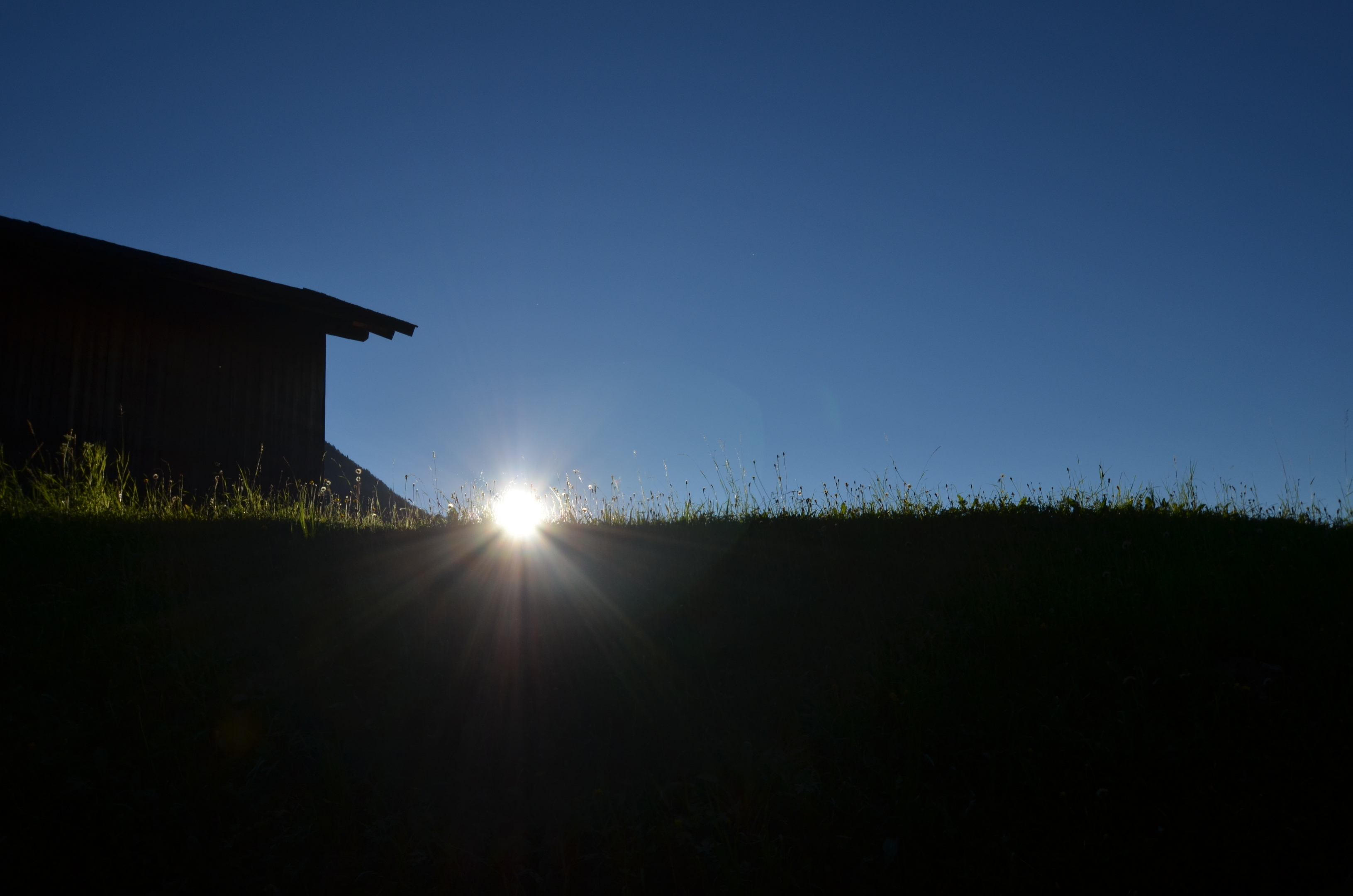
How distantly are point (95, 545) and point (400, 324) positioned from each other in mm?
6570

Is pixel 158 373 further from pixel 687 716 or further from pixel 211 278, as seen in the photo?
pixel 687 716

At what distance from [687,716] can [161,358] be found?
989cm

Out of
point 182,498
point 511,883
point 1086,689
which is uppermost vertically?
point 182,498

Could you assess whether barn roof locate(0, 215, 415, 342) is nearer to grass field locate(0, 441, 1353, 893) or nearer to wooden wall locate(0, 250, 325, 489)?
wooden wall locate(0, 250, 325, 489)

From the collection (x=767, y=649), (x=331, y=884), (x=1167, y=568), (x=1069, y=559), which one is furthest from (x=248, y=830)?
(x=1167, y=568)

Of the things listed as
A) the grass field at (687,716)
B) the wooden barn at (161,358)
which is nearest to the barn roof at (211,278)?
the wooden barn at (161,358)

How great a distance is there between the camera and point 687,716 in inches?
177

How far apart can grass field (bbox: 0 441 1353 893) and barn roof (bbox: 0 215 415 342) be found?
4337 millimetres

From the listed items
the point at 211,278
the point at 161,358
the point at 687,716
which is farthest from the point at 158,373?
the point at 687,716

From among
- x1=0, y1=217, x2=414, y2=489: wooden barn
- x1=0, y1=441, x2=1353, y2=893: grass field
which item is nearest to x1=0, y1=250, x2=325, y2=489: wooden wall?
x1=0, y1=217, x2=414, y2=489: wooden barn

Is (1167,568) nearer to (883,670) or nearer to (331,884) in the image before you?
(883,670)

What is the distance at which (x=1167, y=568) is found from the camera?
538 centimetres

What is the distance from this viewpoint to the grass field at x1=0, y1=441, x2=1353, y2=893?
3297 millimetres

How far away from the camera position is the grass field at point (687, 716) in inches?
130
